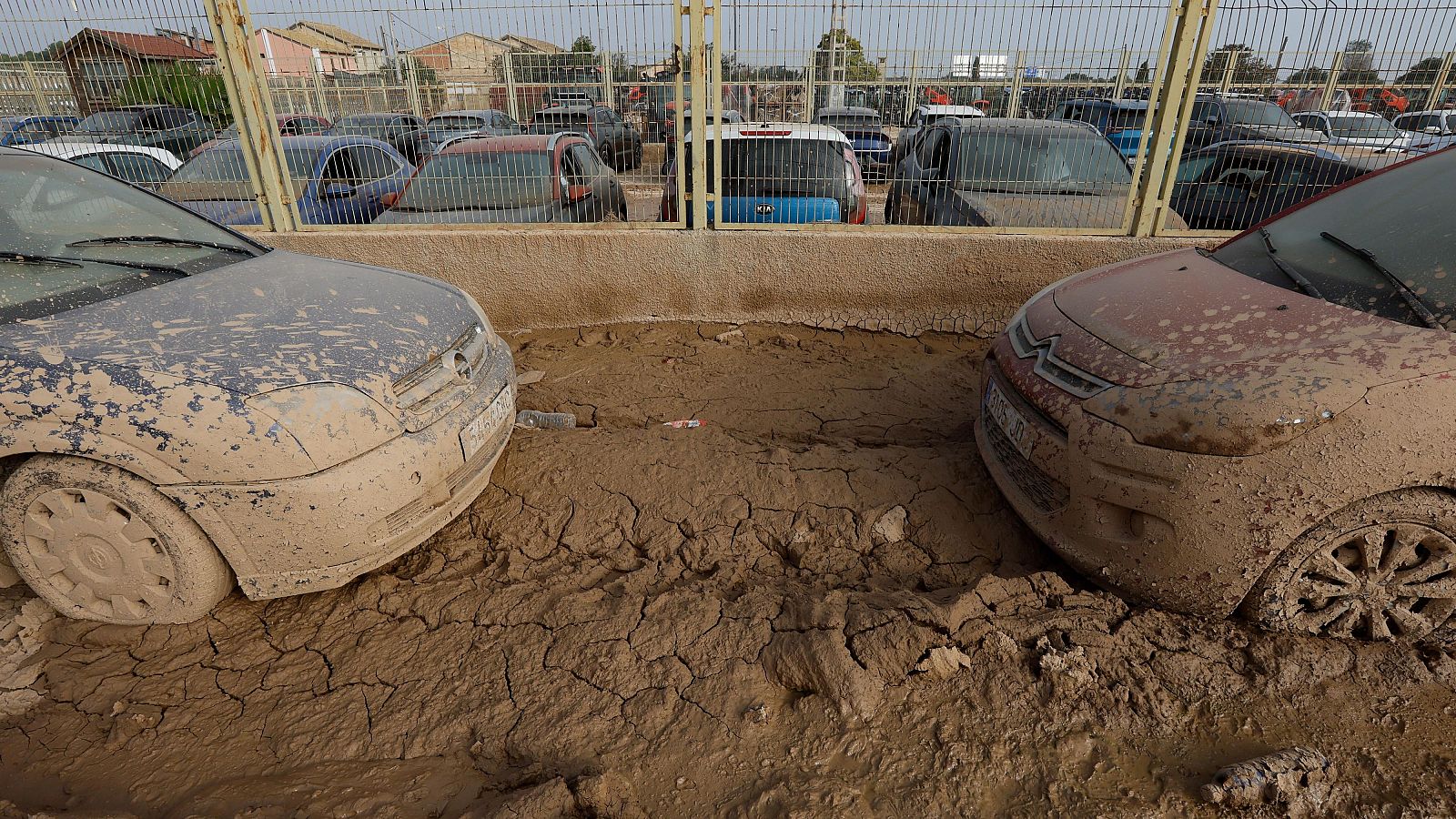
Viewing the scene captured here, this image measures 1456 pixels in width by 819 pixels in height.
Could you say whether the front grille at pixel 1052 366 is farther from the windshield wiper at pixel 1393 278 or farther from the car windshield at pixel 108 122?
the car windshield at pixel 108 122

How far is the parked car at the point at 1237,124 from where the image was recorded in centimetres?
515

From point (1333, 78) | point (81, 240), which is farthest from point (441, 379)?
point (1333, 78)

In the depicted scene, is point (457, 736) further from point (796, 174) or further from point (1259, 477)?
point (796, 174)

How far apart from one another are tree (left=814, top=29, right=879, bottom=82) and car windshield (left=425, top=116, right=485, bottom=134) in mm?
4065

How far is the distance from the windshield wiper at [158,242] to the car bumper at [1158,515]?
370 centimetres

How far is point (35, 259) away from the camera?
2689 millimetres

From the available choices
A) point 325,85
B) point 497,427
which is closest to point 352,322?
point 497,427

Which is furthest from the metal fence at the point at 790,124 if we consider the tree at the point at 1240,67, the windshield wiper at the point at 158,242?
the windshield wiper at the point at 158,242

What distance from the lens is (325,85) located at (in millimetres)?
6461

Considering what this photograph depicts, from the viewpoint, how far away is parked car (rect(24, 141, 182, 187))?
5.90 m

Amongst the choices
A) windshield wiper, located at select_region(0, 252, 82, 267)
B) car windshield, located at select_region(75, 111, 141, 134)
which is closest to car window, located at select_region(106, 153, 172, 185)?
car windshield, located at select_region(75, 111, 141, 134)

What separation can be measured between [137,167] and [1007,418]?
7773mm

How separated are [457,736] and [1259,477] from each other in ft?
8.32

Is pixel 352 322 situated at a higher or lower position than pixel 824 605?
higher
